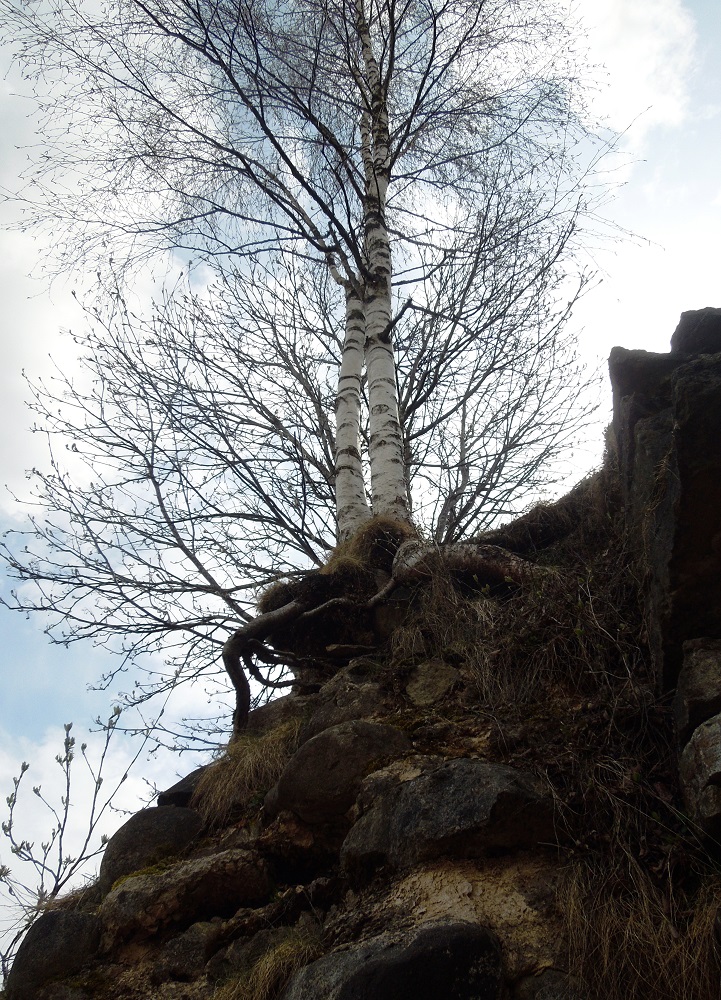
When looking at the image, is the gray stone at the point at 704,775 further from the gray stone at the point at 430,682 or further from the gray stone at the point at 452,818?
the gray stone at the point at 430,682

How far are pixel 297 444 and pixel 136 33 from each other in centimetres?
374

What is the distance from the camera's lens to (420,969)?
2.12 metres

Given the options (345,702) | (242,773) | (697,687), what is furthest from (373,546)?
(697,687)

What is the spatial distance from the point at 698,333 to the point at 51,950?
13.1ft

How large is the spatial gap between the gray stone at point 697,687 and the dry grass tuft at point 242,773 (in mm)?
2077

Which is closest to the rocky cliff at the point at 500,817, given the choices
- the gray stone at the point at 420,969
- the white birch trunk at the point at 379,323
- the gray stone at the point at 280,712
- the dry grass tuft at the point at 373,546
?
the gray stone at the point at 420,969

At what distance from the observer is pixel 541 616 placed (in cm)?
344

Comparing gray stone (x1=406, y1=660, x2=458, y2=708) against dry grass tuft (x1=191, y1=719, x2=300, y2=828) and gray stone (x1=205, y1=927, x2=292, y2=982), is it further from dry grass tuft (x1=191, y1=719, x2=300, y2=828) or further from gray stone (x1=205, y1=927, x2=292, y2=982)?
gray stone (x1=205, y1=927, x2=292, y2=982)

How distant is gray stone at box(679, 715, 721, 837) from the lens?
2.28 m

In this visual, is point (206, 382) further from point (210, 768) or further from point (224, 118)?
point (210, 768)

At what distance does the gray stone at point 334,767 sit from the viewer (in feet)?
10.3

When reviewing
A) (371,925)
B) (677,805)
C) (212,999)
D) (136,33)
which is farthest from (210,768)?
(136,33)

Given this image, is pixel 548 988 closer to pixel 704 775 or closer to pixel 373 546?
pixel 704 775

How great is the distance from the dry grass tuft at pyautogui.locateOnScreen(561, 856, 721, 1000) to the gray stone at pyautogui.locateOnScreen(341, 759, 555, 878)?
0.91 feet
